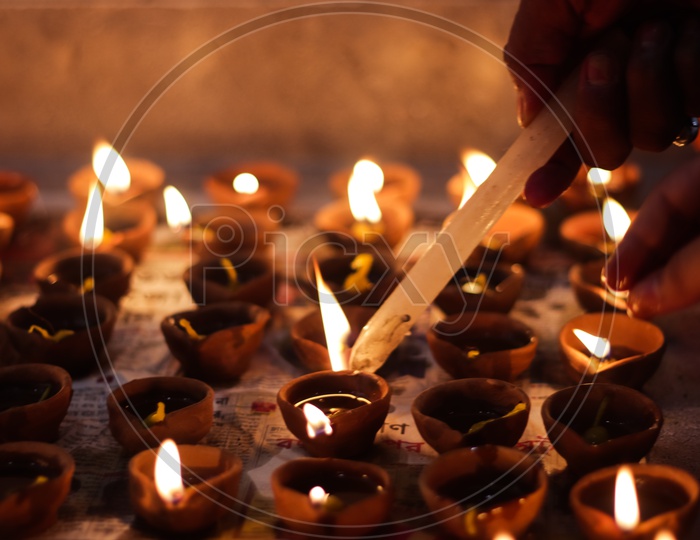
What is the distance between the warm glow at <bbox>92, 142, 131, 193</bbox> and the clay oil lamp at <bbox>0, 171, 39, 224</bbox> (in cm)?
14

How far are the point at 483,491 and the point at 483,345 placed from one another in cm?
36

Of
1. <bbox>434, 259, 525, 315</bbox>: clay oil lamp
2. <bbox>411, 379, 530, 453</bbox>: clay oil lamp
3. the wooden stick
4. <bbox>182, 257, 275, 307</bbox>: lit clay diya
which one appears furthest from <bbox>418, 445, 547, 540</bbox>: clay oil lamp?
<bbox>182, 257, 275, 307</bbox>: lit clay diya

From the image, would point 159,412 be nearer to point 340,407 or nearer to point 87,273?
point 340,407

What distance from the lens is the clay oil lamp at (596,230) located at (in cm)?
167

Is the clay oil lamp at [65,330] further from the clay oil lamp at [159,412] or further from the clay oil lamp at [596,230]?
the clay oil lamp at [596,230]

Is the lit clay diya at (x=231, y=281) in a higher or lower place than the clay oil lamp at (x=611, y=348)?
higher

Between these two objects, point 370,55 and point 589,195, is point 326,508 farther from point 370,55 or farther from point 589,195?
point 370,55

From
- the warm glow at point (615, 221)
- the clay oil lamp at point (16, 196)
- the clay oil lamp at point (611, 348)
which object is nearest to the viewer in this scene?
the clay oil lamp at point (611, 348)

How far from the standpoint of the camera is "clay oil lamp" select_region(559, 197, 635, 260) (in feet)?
5.47

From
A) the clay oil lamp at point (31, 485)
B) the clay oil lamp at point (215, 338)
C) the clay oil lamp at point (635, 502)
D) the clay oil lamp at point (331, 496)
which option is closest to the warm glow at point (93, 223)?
the clay oil lamp at point (215, 338)

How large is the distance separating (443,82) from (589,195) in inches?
20.4

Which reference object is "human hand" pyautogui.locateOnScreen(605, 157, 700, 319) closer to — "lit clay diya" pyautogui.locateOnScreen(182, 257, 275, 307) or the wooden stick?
the wooden stick

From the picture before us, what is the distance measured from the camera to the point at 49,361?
139 cm

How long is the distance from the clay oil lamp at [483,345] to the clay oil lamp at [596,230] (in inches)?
12.3
